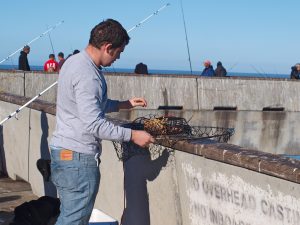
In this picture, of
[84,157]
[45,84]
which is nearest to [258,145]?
[45,84]

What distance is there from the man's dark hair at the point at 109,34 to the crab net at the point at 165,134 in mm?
1128

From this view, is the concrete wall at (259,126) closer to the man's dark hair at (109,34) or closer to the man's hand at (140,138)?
the man's hand at (140,138)

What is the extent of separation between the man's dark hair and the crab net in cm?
113

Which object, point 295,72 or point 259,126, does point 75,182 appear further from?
point 295,72

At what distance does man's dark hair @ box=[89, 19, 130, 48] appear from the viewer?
427 cm

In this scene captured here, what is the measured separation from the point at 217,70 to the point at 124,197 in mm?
17459

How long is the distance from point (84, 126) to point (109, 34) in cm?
62

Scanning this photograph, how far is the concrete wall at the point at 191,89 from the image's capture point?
16594 mm

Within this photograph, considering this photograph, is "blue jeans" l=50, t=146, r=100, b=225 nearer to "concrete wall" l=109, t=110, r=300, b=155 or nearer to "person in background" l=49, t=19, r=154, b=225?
"person in background" l=49, t=19, r=154, b=225

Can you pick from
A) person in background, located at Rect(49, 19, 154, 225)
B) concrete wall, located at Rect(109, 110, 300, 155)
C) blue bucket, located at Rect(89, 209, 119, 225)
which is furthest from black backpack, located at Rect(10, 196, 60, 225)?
concrete wall, located at Rect(109, 110, 300, 155)

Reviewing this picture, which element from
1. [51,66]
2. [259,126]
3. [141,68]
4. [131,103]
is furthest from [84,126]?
[141,68]

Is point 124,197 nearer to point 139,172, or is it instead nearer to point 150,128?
point 139,172

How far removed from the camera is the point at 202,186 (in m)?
5.08

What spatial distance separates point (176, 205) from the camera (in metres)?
5.53
